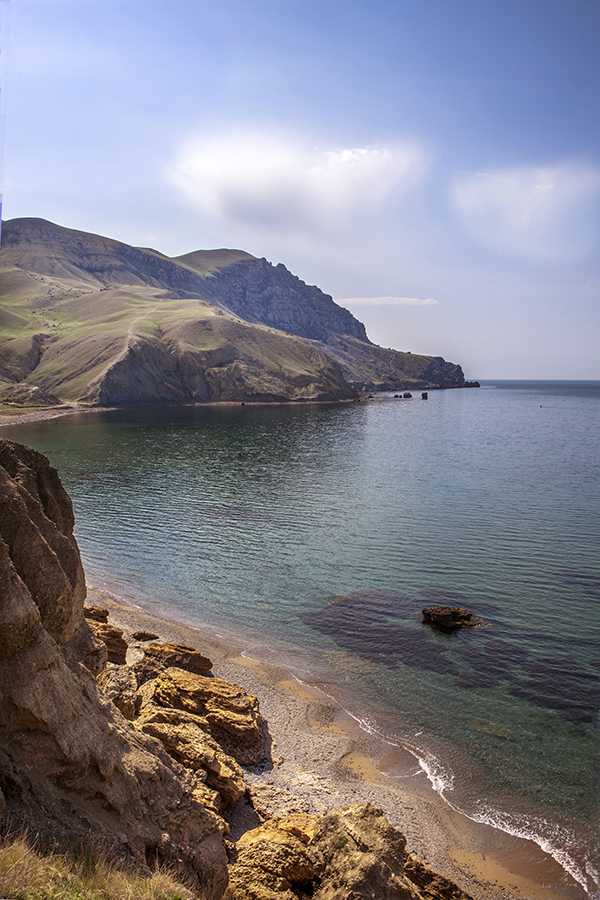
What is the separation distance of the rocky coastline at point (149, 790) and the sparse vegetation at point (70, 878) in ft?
1.76

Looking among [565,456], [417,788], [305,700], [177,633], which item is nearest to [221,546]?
[177,633]

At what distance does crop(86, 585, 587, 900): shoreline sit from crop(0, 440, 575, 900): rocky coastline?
7 centimetres

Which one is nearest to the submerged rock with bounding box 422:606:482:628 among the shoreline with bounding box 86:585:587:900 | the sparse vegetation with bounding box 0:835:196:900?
the shoreline with bounding box 86:585:587:900

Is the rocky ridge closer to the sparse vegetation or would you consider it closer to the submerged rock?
the sparse vegetation

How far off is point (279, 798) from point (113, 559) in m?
28.7

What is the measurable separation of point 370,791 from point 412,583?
61.6ft

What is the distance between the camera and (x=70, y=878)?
24.0ft

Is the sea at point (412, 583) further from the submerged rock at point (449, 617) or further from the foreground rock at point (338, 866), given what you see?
the foreground rock at point (338, 866)

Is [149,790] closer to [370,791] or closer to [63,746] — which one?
[63,746]

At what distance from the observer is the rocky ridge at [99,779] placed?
9.05 meters

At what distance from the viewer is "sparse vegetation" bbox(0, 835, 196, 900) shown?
682 centimetres

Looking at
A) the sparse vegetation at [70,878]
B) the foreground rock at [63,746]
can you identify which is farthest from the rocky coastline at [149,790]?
the sparse vegetation at [70,878]

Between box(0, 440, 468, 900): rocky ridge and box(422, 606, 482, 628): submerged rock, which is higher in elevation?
box(0, 440, 468, 900): rocky ridge

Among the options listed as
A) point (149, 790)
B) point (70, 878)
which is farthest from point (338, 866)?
point (70, 878)
